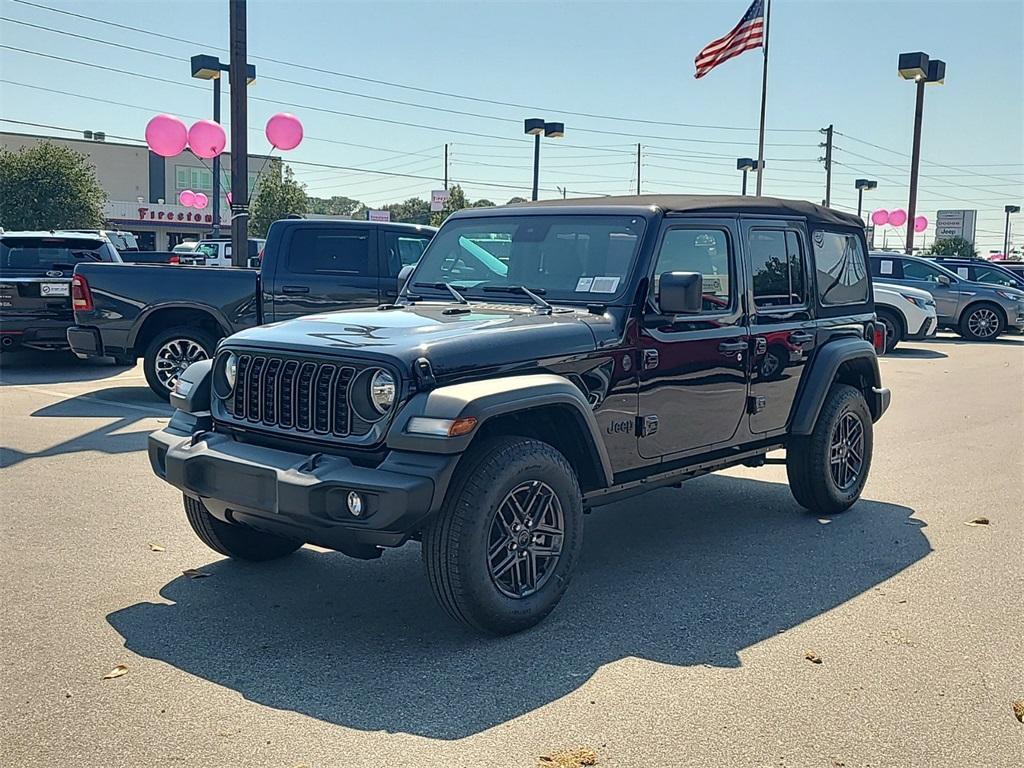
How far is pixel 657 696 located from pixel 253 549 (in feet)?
8.02

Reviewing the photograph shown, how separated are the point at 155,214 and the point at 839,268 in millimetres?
60011

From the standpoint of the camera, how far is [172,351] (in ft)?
35.9

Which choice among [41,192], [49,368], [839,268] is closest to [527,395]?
[839,268]

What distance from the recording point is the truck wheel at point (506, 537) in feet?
14.0

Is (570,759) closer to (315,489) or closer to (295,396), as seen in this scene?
(315,489)

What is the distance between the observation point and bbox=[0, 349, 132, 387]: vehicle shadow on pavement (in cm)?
1273

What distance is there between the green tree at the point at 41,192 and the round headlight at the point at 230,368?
1574 inches

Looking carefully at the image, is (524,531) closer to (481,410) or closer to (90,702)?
(481,410)

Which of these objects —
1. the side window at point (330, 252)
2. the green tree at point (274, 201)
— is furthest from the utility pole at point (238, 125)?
the green tree at point (274, 201)

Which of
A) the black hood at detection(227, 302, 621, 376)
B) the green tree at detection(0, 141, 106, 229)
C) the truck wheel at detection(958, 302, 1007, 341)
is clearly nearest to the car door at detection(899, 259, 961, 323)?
the truck wheel at detection(958, 302, 1007, 341)

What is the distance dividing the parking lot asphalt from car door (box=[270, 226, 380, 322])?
4.02 m

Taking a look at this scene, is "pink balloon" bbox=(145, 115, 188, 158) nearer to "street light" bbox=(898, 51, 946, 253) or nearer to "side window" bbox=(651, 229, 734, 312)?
"side window" bbox=(651, 229, 734, 312)

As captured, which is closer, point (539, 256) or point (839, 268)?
point (539, 256)

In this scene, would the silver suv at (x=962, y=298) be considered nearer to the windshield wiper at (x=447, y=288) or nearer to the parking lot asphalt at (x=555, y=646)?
the parking lot asphalt at (x=555, y=646)
